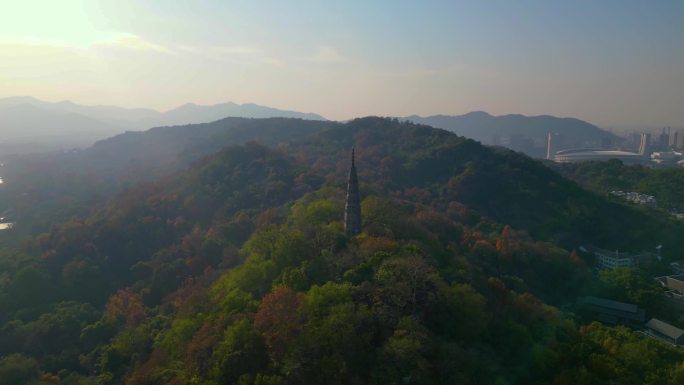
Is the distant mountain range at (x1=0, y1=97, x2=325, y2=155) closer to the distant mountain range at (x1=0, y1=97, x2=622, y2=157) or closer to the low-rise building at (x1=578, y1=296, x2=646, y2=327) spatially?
the distant mountain range at (x1=0, y1=97, x2=622, y2=157)

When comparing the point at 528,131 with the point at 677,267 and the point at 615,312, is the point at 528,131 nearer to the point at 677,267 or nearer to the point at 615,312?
the point at 677,267

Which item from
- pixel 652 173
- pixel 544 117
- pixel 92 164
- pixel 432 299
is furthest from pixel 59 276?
pixel 544 117

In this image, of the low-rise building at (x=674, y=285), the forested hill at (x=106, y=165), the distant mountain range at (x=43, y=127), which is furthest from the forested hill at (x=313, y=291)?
the distant mountain range at (x=43, y=127)

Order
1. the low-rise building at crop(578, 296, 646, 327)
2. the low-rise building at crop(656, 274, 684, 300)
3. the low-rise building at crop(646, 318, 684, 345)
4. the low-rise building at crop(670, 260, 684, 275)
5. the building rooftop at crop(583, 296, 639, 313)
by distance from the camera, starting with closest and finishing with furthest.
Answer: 1. the low-rise building at crop(646, 318, 684, 345)
2. the low-rise building at crop(578, 296, 646, 327)
3. the building rooftop at crop(583, 296, 639, 313)
4. the low-rise building at crop(656, 274, 684, 300)
5. the low-rise building at crop(670, 260, 684, 275)

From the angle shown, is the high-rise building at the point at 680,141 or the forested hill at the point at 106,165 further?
the high-rise building at the point at 680,141

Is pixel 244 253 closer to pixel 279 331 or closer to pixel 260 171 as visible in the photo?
Answer: pixel 279 331

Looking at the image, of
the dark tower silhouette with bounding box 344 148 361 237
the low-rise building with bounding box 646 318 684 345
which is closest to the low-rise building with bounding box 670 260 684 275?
Result: the low-rise building with bounding box 646 318 684 345

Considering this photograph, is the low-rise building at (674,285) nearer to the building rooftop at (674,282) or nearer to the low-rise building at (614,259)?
the building rooftop at (674,282)

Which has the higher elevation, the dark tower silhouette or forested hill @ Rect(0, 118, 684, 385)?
the dark tower silhouette
